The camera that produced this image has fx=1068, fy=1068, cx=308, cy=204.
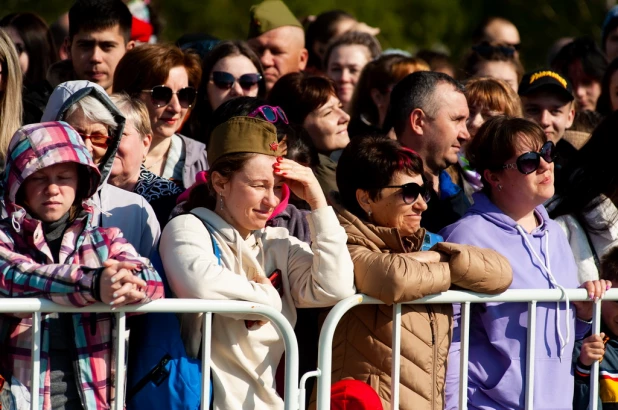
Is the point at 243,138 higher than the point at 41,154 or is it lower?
higher

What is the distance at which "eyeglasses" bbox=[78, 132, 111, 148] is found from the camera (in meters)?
4.92

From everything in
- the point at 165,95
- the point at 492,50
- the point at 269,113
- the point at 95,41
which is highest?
the point at 492,50

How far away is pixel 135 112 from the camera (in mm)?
5492

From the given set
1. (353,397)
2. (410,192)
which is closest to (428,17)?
(410,192)

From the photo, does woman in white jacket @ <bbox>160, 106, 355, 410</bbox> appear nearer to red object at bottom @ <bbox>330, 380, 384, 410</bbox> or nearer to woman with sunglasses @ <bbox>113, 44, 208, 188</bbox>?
red object at bottom @ <bbox>330, 380, 384, 410</bbox>

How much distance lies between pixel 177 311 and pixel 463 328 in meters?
1.34

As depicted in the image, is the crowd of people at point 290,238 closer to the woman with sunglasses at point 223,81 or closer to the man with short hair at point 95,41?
the woman with sunglasses at point 223,81

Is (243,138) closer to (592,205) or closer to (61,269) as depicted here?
(61,269)

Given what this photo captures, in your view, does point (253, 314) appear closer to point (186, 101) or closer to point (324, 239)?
point (324, 239)

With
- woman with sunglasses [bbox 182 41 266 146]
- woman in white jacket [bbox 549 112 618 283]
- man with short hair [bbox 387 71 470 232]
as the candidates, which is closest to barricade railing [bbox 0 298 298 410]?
man with short hair [bbox 387 71 470 232]

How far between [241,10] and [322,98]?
15.5m

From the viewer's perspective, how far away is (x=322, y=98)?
6418 mm

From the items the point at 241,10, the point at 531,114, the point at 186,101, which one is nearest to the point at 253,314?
the point at 186,101

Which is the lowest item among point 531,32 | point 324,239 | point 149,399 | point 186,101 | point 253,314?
point 149,399
